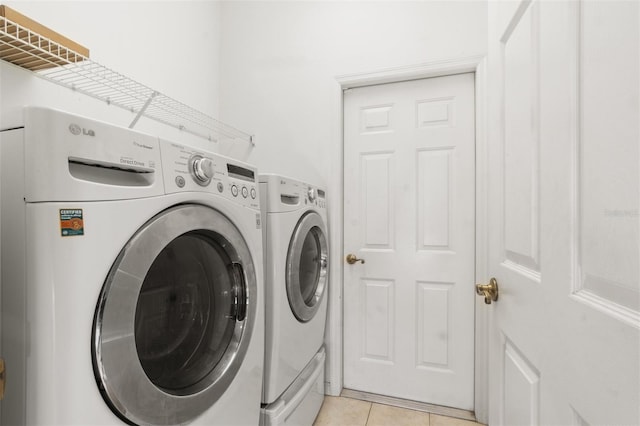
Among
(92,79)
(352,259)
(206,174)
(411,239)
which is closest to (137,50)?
(92,79)

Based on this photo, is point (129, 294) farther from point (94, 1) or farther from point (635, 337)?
point (94, 1)

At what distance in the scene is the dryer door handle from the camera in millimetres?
941

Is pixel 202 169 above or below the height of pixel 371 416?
above

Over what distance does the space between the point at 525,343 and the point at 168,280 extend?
0.89 metres

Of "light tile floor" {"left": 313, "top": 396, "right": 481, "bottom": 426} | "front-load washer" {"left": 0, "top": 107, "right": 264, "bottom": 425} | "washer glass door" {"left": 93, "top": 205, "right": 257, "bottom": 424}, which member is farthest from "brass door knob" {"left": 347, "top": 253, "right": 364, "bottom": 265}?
"front-load washer" {"left": 0, "top": 107, "right": 264, "bottom": 425}

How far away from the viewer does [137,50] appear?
157 centimetres

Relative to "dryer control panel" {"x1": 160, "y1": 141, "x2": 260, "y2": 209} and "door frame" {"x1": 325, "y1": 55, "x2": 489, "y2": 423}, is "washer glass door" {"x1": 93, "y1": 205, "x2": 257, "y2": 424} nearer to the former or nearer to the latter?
"dryer control panel" {"x1": 160, "y1": 141, "x2": 260, "y2": 209}

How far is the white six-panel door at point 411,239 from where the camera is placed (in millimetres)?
1763

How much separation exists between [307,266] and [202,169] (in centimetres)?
91

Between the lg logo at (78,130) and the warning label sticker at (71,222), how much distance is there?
0.47 feet

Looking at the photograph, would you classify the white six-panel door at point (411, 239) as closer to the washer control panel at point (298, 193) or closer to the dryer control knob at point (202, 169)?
the washer control panel at point (298, 193)

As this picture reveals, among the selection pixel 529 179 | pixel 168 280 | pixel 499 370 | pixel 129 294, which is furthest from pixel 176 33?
pixel 499 370

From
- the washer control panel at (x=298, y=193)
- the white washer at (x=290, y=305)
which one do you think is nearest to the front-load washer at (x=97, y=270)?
the white washer at (x=290, y=305)

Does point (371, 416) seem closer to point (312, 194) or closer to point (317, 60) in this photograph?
point (312, 194)
